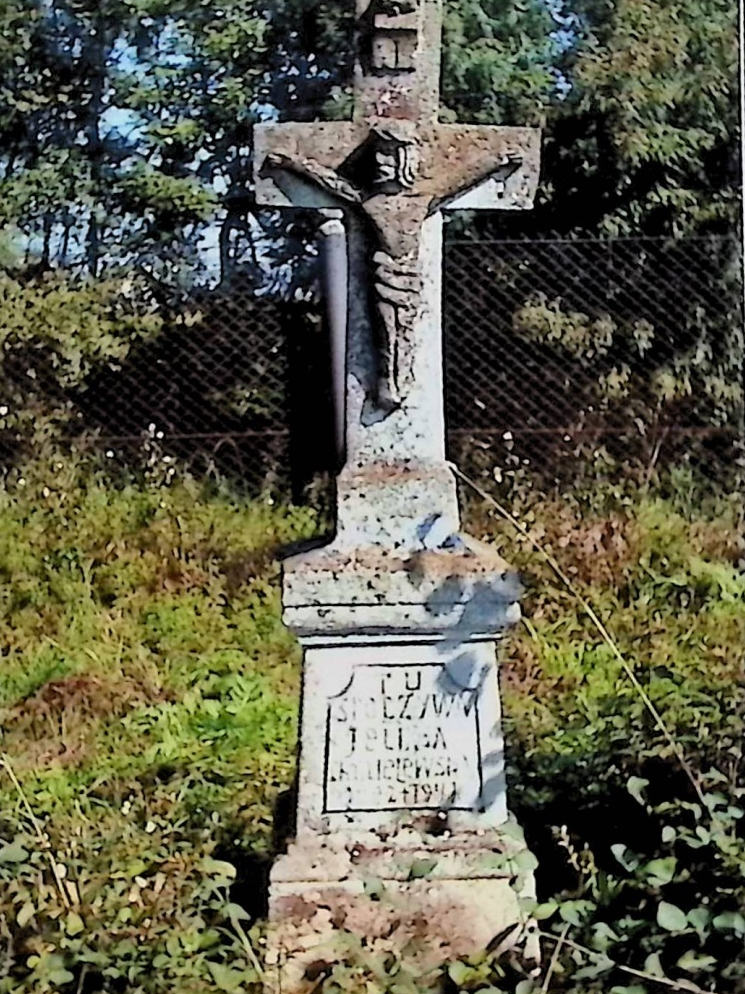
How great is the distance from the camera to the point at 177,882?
2.90 meters

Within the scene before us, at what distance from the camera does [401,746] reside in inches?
108

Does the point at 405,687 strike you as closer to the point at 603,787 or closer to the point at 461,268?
the point at 603,787

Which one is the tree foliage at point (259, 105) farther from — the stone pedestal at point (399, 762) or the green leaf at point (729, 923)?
the green leaf at point (729, 923)

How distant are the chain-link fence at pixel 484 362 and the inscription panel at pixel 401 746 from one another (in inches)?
110

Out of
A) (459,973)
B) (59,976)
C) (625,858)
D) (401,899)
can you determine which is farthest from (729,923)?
(59,976)

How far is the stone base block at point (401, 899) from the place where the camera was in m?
2.65

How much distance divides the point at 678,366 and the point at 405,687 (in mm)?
3251

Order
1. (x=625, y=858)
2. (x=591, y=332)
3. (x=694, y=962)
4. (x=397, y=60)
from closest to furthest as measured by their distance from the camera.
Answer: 1. (x=694, y=962)
2. (x=625, y=858)
3. (x=397, y=60)
4. (x=591, y=332)

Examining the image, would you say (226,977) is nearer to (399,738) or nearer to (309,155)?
(399,738)

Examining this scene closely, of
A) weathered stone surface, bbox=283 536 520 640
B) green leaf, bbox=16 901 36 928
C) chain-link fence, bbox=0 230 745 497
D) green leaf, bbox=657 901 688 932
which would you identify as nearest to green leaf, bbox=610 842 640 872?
green leaf, bbox=657 901 688 932

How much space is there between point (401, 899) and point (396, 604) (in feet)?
1.93

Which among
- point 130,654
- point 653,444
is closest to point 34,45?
point 130,654

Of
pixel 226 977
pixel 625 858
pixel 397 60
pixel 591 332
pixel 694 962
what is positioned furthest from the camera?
pixel 591 332

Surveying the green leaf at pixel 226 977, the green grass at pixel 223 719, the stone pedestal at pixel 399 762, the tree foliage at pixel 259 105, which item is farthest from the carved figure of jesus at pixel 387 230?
the tree foliage at pixel 259 105
